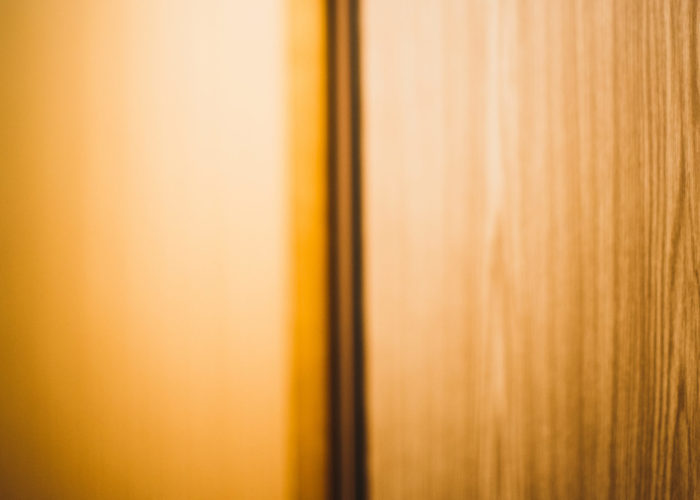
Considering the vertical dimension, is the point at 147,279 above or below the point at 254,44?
below

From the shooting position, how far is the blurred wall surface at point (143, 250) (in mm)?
493

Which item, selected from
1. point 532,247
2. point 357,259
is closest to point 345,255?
point 357,259

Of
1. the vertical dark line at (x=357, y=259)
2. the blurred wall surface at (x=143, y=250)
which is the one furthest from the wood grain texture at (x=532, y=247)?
the blurred wall surface at (x=143, y=250)

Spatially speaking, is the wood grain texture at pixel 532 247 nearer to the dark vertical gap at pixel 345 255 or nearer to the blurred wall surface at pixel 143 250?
the dark vertical gap at pixel 345 255

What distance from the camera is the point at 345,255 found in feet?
1.59

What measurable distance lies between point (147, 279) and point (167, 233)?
0.19ft

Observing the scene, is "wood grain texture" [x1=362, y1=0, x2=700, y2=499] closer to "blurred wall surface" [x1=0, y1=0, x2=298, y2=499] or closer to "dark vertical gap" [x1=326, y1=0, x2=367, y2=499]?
"dark vertical gap" [x1=326, y1=0, x2=367, y2=499]

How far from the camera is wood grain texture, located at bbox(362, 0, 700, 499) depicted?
1.56ft

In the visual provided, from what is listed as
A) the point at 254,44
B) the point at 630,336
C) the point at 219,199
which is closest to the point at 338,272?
the point at 219,199

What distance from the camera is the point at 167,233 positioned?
505 millimetres

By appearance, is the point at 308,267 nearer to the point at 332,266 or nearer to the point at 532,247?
the point at 332,266

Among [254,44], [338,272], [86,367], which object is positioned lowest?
[86,367]

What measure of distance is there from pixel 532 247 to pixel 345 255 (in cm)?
22

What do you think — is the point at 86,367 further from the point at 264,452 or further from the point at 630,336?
the point at 630,336
